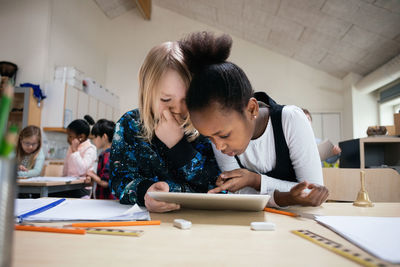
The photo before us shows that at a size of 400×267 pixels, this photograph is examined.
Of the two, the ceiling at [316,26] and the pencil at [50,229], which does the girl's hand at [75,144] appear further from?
the ceiling at [316,26]

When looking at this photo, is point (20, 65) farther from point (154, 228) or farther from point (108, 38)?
point (154, 228)

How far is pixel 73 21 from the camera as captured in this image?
5.04 metres

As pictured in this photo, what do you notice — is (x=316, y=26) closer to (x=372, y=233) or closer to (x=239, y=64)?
(x=239, y=64)

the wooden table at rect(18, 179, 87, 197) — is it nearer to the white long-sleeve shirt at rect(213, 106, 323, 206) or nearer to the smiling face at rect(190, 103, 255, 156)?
the white long-sleeve shirt at rect(213, 106, 323, 206)

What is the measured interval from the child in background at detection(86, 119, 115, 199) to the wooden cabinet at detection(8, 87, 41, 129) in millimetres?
1665

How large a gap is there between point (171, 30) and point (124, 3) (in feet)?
3.68

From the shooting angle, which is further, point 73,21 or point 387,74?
point 73,21

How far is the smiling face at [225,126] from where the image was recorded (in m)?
0.82

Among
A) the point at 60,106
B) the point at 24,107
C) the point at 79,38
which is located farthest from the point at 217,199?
the point at 79,38

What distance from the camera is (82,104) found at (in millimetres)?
4742

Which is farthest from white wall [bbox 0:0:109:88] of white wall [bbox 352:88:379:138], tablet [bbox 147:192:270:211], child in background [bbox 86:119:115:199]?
white wall [bbox 352:88:379:138]

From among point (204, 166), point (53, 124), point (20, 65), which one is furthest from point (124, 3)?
point (204, 166)

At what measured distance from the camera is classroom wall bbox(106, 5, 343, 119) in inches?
233

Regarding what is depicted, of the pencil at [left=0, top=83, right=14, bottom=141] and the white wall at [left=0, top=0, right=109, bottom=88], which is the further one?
the white wall at [left=0, top=0, right=109, bottom=88]
